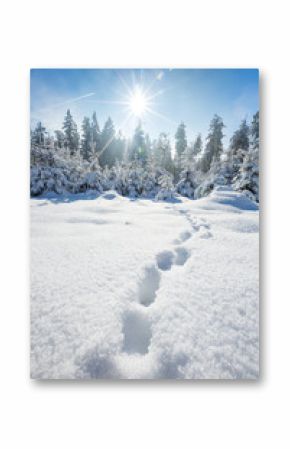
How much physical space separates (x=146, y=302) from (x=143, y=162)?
7.18 metres

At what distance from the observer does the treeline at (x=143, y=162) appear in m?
2.61

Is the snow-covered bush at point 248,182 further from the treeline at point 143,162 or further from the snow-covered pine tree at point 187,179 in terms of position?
the snow-covered pine tree at point 187,179

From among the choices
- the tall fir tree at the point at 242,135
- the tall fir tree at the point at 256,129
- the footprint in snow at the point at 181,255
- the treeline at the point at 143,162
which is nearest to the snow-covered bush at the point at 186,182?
the treeline at the point at 143,162

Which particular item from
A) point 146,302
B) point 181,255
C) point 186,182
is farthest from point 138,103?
point 186,182

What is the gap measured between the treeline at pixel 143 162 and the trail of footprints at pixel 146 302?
3.71 feet

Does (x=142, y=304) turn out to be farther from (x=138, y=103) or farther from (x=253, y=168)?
(x=138, y=103)

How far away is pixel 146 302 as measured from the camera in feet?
5.39

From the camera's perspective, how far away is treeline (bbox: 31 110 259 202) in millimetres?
2611

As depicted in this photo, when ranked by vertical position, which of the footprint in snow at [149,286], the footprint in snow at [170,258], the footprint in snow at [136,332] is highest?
the footprint in snow at [170,258]

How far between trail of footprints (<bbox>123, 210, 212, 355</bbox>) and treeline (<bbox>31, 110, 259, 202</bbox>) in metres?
1.13
